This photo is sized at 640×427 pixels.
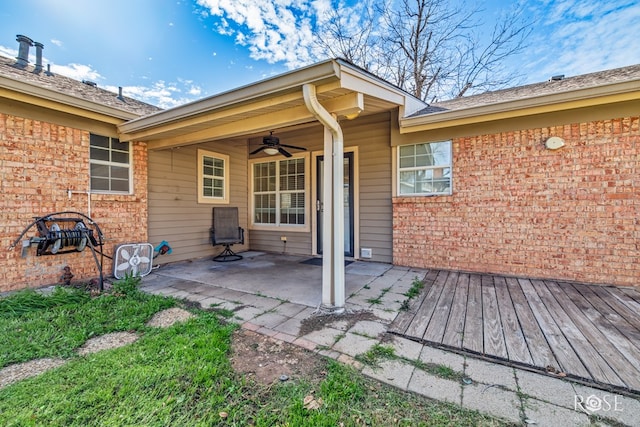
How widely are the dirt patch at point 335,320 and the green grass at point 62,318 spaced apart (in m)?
1.56

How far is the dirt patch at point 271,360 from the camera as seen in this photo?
1853mm

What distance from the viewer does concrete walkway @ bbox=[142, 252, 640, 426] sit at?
58.8 inches

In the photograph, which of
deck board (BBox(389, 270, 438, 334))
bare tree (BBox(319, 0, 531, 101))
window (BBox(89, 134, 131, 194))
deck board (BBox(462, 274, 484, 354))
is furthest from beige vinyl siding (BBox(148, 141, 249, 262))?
bare tree (BBox(319, 0, 531, 101))

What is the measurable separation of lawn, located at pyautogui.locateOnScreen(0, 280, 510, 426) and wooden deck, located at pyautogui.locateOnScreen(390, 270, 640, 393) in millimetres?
846

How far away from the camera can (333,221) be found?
2943mm

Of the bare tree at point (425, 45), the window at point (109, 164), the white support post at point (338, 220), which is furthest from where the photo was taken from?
the bare tree at point (425, 45)

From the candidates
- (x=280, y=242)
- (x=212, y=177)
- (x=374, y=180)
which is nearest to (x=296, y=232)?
(x=280, y=242)

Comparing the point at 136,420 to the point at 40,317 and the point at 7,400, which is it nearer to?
the point at 7,400

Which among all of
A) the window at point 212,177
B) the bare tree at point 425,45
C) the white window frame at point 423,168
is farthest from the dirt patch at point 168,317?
the bare tree at point 425,45

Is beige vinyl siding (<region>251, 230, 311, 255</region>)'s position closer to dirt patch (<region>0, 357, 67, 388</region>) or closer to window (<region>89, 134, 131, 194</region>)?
window (<region>89, 134, 131, 194</region>)

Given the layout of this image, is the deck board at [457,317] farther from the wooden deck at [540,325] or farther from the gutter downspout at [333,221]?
the gutter downspout at [333,221]

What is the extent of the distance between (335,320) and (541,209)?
356 centimetres

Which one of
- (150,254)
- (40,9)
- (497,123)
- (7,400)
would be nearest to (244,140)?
(150,254)

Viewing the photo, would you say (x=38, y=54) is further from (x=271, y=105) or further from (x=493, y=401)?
(x=493, y=401)
